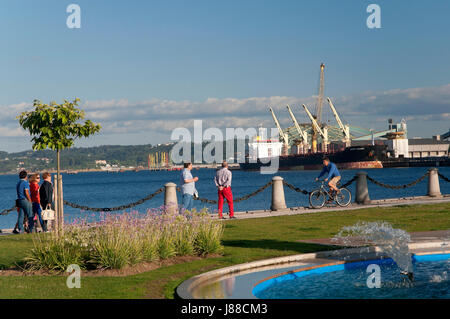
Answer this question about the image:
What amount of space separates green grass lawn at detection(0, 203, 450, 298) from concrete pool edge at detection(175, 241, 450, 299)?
0.36m

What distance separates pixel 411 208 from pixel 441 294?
1297cm

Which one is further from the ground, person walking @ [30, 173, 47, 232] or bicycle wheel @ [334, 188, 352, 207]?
person walking @ [30, 173, 47, 232]

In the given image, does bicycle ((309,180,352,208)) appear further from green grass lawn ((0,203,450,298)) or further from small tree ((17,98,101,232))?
small tree ((17,98,101,232))

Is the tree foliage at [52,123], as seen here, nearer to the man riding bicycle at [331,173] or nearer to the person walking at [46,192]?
the person walking at [46,192]

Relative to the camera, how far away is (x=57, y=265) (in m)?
10.1

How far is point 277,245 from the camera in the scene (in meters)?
12.4

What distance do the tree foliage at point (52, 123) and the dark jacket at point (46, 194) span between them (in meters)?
3.33

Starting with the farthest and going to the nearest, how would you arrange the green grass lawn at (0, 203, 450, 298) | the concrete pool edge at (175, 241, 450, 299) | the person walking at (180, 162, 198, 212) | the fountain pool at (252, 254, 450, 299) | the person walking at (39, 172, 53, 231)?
the person walking at (180, 162, 198, 212), the person walking at (39, 172, 53, 231), the concrete pool edge at (175, 241, 450, 299), the green grass lawn at (0, 203, 450, 298), the fountain pool at (252, 254, 450, 299)

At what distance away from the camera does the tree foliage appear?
13125 mm

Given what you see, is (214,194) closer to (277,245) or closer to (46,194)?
(46,194)

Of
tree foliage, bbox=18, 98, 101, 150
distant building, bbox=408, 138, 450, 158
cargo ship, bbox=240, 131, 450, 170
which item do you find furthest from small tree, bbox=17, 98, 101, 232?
distant building, bbox=408, 138, 450, 158

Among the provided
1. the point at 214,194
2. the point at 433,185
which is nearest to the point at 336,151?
the point at 214,194
